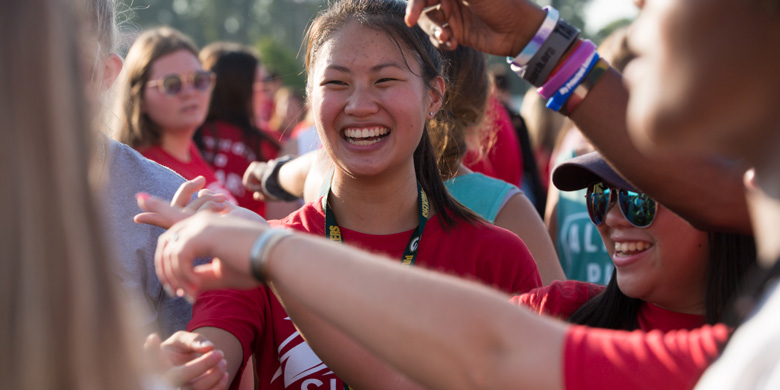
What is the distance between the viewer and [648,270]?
226 centimetres

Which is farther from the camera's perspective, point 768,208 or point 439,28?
point 439,28

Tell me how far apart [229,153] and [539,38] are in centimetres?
375

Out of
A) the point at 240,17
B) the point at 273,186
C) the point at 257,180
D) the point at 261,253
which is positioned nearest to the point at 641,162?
the point at 261,253

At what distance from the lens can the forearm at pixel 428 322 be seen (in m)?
1.36

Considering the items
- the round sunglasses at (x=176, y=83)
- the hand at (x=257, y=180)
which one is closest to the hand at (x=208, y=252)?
the hand at (x=257, y=180)

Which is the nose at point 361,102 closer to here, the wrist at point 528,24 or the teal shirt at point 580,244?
the wrist at point 528,24

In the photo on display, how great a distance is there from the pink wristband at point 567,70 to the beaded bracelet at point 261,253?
0.86m

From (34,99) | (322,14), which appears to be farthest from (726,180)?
(322,14)

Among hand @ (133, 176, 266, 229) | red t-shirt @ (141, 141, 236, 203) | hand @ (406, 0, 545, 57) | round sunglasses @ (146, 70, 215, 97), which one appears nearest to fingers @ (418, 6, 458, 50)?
hand @ (406, 0, 545, 57)

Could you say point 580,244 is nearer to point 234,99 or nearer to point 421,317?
point 421,317

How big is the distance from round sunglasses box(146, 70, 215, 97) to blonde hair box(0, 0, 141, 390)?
3.81 m

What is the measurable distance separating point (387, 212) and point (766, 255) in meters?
1.63

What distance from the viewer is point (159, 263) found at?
154 centimetres

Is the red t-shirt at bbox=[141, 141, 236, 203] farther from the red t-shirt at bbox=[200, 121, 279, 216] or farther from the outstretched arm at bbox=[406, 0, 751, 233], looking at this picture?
the outstretched arm at bbox=[406, 0, 751, 233]
